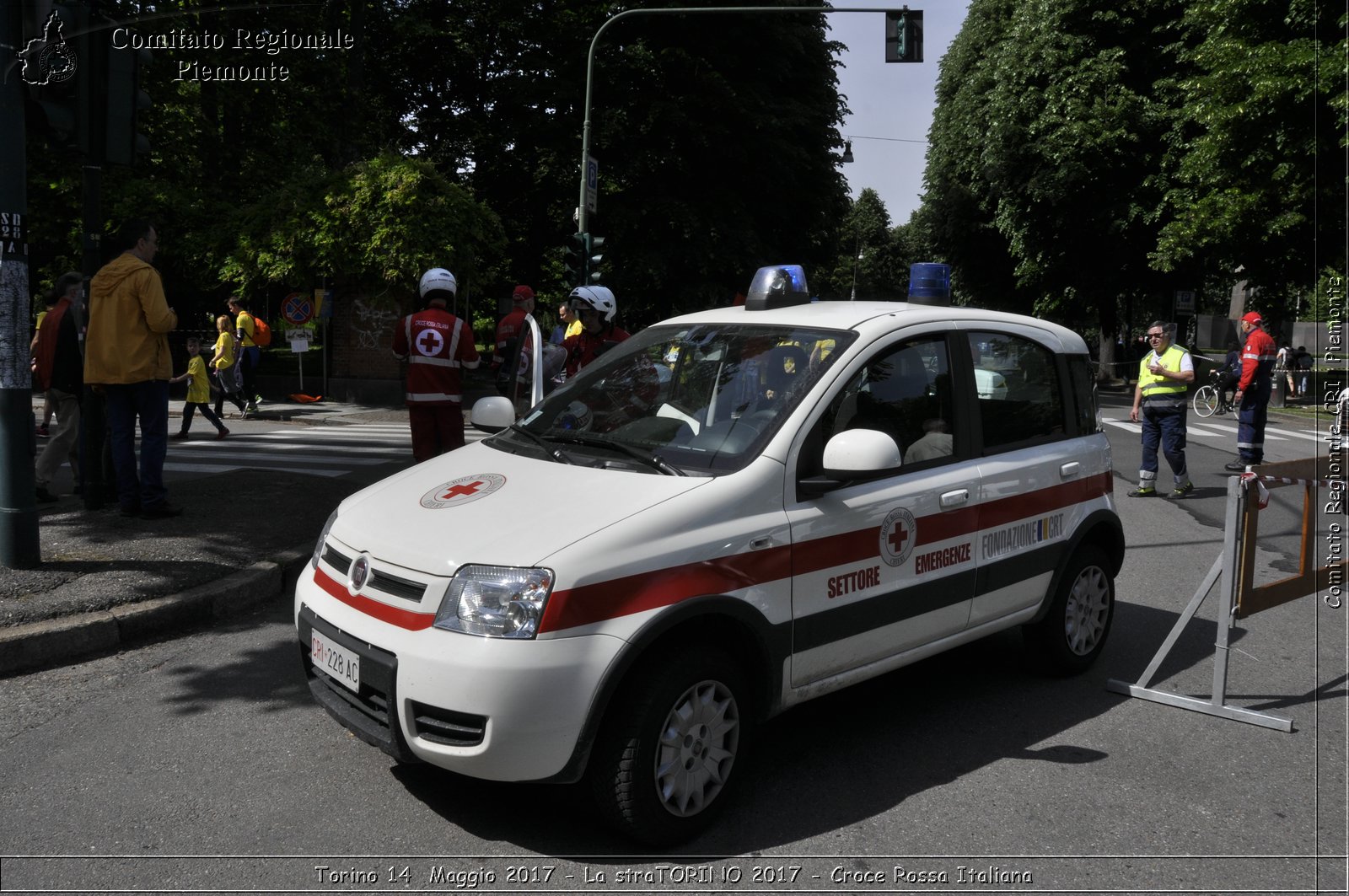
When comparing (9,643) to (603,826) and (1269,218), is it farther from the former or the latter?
→ (1269,218)

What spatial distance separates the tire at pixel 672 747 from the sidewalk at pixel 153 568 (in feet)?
10.6

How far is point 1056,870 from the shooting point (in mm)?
3510

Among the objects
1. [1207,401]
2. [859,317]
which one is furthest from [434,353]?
[1207,401]

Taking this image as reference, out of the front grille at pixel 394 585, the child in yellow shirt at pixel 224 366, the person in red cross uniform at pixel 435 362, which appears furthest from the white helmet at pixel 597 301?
the child in yellow shirt at pixel 224 366

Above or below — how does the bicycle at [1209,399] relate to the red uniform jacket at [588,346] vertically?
below

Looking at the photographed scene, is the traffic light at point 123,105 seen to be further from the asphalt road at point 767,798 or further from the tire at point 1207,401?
the tire at point 1207,401

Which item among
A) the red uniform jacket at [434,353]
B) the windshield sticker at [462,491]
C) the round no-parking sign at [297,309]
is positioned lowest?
the windshield sticker at [462,491]

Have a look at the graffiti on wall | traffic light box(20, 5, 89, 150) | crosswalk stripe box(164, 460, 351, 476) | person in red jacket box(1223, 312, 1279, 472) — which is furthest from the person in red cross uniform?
the graffiti on wall

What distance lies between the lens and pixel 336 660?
147 inches

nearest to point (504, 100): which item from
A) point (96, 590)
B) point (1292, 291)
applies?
point (1292, 291)

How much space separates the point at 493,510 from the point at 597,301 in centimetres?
435

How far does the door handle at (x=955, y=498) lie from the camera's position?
175 inches

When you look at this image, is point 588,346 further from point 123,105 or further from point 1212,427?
point 1212,427

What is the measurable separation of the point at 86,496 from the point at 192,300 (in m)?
18.9
